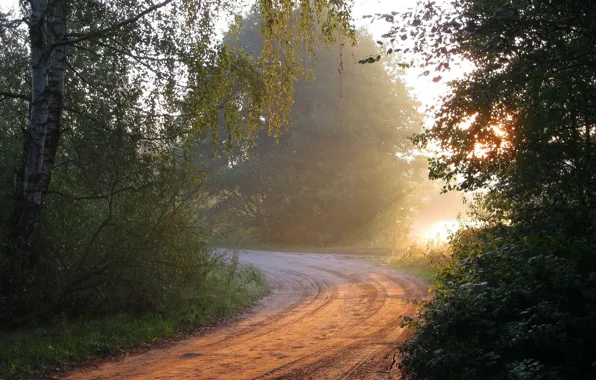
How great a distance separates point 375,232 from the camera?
4106 cm

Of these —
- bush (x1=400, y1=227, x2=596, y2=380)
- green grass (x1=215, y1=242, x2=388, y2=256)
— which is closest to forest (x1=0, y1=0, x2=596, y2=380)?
bush (x1=400, y1=227, x2=596, y2=380)

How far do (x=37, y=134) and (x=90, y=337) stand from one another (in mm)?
3586

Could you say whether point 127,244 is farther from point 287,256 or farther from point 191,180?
point 287,256

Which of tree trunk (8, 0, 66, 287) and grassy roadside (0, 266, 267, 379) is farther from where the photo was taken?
tree trunk (8, 0, 66, 287)

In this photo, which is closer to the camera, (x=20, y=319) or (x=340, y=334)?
(x=20, y=319)

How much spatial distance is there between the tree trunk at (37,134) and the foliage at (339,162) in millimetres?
28988

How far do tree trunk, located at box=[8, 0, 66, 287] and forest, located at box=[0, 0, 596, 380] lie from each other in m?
0.03

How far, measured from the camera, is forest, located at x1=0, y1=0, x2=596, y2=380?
6930 mm

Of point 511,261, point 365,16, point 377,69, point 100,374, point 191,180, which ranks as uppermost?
point 377,69

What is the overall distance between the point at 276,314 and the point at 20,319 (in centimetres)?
564

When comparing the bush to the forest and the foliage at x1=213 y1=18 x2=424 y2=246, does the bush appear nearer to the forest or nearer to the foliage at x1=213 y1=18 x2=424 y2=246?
the forest

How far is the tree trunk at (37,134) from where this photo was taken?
30.5ft

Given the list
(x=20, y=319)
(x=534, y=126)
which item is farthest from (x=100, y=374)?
(x=534, y=126)

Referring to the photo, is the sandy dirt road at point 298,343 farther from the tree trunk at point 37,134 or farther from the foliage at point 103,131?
the tree trunk at point 37,134
